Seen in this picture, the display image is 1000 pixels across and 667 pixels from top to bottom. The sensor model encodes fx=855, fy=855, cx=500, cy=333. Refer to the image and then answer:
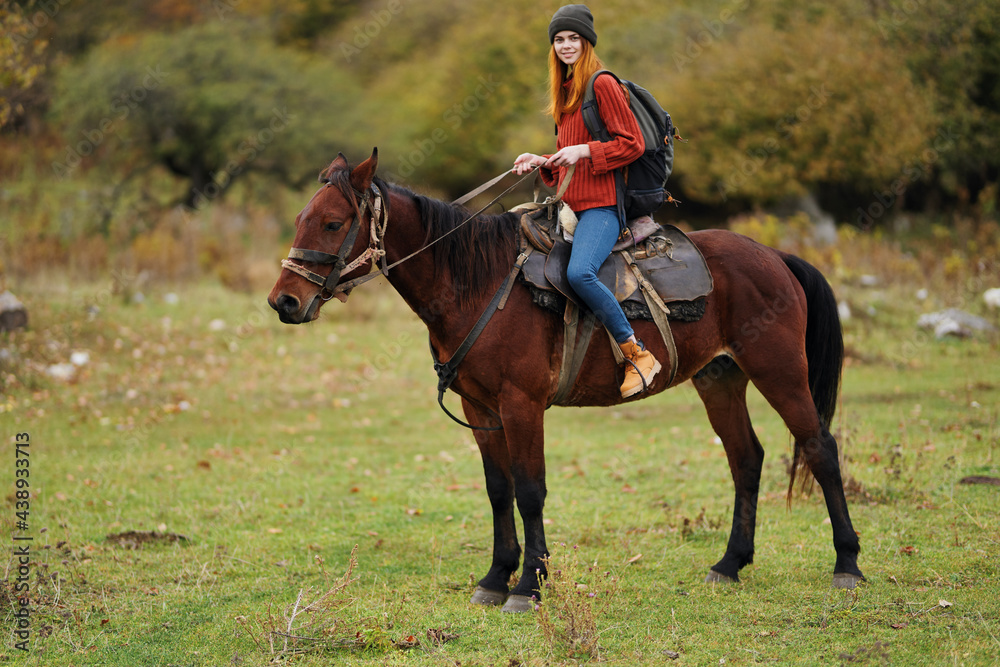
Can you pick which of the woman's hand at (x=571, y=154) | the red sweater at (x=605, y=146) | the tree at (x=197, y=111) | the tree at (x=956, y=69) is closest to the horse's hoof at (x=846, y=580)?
the red sweater at (x=605, y=146)

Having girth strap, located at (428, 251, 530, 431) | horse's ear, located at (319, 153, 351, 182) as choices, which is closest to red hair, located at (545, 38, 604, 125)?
girth strap, located at (428, 251, 530, 431)

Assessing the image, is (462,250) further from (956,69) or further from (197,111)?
(197,111)

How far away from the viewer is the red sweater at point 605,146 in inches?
192

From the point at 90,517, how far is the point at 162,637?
111 inches

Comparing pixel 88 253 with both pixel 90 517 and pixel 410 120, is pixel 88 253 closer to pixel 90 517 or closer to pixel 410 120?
pixel 90 517

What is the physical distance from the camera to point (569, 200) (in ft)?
17.0

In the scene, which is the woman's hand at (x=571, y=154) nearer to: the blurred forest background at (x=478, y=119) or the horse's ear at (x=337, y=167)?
the horse's ear at (x=337, y=167)

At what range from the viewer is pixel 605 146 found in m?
4.87

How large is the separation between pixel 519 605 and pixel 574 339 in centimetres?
157

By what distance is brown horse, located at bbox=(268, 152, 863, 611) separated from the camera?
4684mm

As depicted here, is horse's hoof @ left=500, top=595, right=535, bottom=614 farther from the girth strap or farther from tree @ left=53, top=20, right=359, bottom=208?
tree @ left=53, top=20, right=359, bottom=208

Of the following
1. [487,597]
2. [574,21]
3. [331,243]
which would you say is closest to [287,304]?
[331,243]

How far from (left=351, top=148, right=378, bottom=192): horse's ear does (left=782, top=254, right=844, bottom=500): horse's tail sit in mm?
2793

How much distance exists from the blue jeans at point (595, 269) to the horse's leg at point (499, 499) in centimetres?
97
